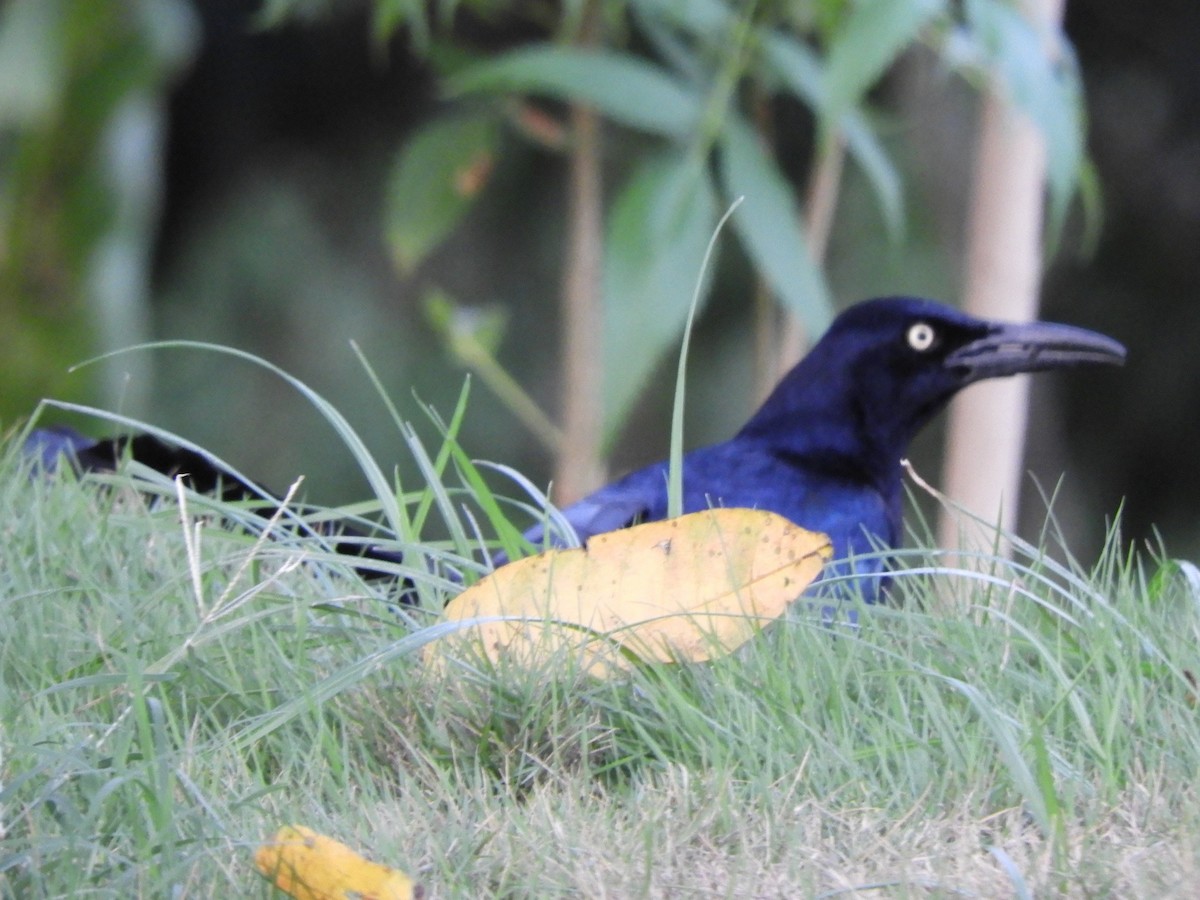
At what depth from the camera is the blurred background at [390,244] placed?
396cm

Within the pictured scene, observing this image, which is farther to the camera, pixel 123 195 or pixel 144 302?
pixel 144 302

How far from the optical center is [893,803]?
3.77 feet

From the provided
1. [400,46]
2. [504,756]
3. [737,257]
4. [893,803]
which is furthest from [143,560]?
[400,46]

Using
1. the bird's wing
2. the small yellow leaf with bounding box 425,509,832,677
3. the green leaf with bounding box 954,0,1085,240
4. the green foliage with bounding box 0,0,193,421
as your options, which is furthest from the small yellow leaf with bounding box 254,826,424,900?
the green foliage with bounding box 0,0,193,421

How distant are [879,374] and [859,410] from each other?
0.22ft

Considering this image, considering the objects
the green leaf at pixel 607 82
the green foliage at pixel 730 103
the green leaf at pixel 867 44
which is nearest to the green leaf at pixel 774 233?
the green foliage at pixel 730 103

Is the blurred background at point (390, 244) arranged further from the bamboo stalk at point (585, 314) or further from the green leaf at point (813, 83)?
the green leaf at point (813, 83)

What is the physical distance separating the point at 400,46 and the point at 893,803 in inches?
183

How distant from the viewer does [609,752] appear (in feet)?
4.16

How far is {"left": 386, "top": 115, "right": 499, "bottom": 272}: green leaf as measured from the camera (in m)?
3.18

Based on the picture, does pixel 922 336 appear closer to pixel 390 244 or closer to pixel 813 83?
pixel 813 83

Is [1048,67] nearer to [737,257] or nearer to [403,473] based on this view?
[737,257]

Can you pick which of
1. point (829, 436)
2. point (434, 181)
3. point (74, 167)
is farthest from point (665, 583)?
point (74, 167)

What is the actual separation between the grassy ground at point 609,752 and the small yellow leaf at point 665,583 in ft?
0.13
